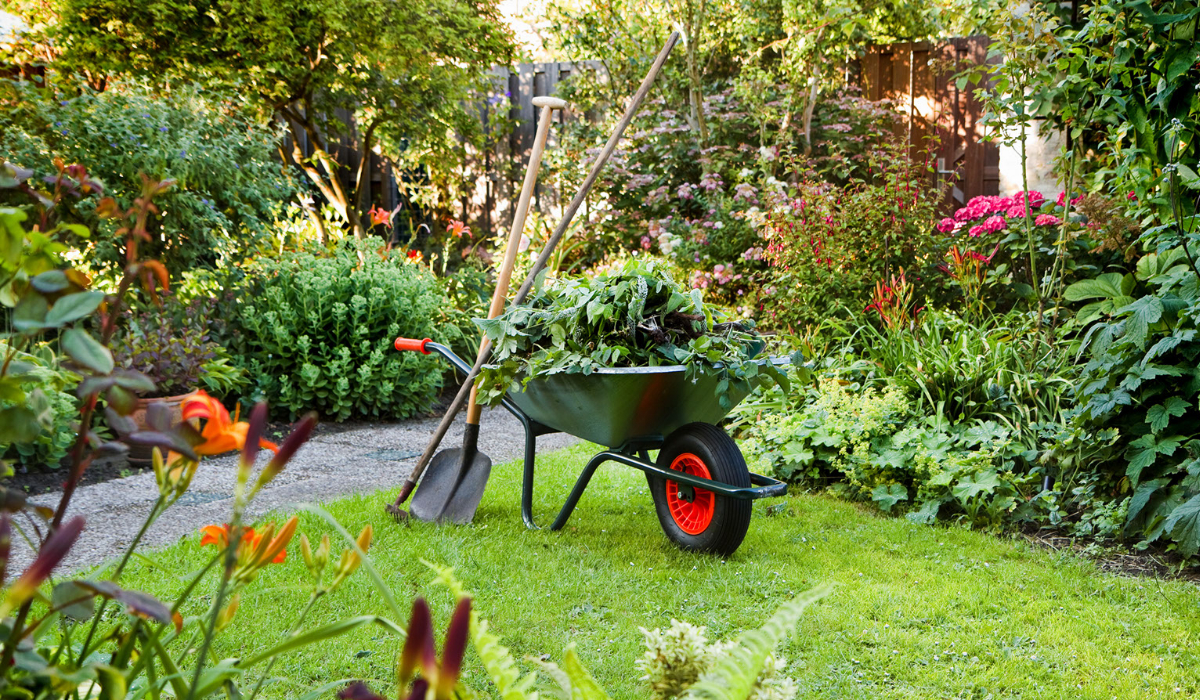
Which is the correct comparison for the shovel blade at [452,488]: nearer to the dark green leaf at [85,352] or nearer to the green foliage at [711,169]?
the dark green leaf at [85,352]

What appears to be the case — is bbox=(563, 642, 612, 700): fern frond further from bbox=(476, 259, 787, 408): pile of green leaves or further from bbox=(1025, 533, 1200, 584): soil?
bbox=(1025, 533, 1200, 584): soil

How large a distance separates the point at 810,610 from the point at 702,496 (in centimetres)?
53

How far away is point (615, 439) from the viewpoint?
2670mm

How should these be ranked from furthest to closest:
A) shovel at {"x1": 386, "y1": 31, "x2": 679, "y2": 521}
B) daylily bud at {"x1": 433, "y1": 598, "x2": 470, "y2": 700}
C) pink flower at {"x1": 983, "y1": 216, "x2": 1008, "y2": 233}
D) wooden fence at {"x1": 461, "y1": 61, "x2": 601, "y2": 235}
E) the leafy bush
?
wooden fence at {"x1": 461, "y1": 61, "x2": 601, "y2": 235} < the leafy bush < pink flower at {"x1": 983, "y1": 216, "x2": 1008, "y2": 233} < shovel at {"x1": 386, "y1": 31, "x2": 679, "y2": 521} < daylily bud at {"x1": 433, "y1": 598, "x2": 470, "y2": 700}

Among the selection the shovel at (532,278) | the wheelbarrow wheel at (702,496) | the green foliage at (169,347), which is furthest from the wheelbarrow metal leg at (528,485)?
the green foliage at (169,347)

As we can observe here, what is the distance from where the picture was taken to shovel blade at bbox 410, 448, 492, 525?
2.82 m

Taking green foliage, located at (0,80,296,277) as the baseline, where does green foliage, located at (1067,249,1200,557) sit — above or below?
below

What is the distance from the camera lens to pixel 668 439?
2.66 meters

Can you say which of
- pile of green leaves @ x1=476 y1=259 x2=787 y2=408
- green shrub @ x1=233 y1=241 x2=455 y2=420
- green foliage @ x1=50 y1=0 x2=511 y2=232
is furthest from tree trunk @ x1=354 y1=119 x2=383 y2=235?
pile of green leaves @ x1=476 y1=259 x2=787 y2=408

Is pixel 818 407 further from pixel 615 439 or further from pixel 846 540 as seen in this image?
pixel 615 439

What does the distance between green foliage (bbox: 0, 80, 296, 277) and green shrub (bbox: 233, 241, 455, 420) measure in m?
0.31

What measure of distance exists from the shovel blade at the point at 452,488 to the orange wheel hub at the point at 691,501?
0.63m

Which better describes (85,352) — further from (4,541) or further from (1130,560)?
(1130,560)

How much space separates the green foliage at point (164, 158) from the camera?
3969 millimetres
